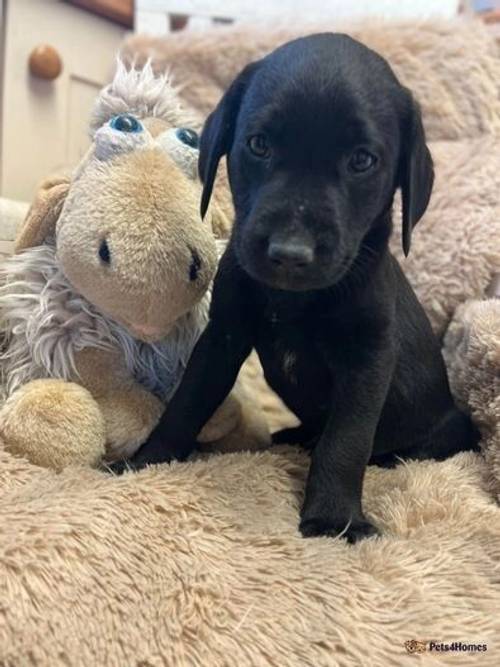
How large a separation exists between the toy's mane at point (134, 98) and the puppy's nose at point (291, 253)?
0.57 metres

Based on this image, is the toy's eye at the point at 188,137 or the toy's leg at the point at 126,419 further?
the toy's eye at the point at 188,137

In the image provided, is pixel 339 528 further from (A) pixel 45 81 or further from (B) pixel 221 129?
(A) pixel 45 81

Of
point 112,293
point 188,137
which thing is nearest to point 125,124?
point 188,137

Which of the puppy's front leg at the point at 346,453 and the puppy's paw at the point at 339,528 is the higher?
the puppy's front leg at the point at 346,453

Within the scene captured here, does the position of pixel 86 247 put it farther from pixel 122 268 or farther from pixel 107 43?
pixel 107 43

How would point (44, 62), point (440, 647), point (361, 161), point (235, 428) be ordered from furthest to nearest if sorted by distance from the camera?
point (44, 62) → point (235, 428) → point (361, 161) → point (440, 647)

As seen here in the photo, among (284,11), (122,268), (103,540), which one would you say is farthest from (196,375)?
(284,11)

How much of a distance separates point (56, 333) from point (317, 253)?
19.9 inches

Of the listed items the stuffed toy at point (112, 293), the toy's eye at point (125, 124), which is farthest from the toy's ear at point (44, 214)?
the toy's eye at point (125, 124)

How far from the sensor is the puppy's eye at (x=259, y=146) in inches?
43.2

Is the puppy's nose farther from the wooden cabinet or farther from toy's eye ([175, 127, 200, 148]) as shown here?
the wooden cabinet

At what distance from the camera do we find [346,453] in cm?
112

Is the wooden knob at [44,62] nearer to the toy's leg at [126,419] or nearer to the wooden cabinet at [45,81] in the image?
the wooden cabinet at [45,81]

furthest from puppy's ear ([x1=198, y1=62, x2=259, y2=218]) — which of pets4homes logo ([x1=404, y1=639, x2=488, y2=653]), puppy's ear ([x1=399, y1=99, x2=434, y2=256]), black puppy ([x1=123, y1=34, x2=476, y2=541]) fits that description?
pets4homes logo ([x1=404, y1=639, x2=488, y2=653])
